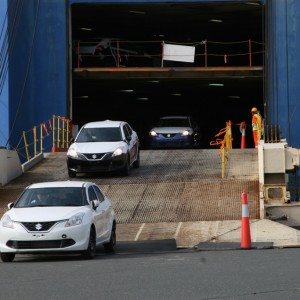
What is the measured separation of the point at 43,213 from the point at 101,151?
11.3m

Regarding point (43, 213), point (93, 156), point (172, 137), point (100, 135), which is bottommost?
point (172, 137)

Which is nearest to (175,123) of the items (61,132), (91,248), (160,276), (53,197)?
(61,132)

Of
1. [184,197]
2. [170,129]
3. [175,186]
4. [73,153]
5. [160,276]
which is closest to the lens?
[160,276]

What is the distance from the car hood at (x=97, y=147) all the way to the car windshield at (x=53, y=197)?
9.84 m

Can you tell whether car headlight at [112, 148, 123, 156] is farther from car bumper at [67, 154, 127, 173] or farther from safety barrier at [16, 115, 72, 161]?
safety barrier at [16, 115, 72, 161]

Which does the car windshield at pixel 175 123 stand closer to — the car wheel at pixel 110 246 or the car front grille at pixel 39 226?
the car wheel at pixel 110 246

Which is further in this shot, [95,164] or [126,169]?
[126,169]

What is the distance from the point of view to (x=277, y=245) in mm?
19391

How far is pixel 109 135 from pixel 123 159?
4.79 ft

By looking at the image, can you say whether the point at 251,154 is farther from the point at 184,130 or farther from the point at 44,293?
the point at 44,293

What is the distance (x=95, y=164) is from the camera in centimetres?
2858

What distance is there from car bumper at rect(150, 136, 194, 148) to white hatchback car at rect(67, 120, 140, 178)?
11345 millimetres

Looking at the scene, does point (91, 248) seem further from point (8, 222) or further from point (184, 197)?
point (184, 197)

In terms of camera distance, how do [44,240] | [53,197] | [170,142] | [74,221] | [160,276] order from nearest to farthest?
[160,276]
[44,240]
[74,221]
[53,197]
[170,142]
